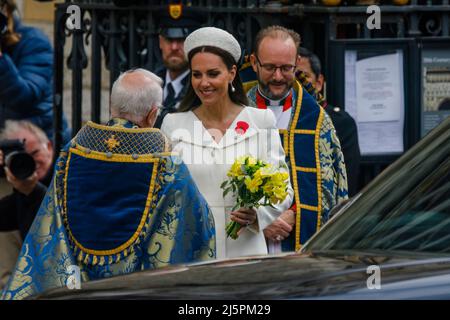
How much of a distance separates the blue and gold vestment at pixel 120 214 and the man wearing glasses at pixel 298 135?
1046mm

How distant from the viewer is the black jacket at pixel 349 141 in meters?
8.05

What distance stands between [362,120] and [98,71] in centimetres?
175

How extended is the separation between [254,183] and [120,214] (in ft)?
2.08

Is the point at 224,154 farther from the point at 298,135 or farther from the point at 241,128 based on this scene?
the point at 298,135

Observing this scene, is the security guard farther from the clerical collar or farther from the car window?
the car window

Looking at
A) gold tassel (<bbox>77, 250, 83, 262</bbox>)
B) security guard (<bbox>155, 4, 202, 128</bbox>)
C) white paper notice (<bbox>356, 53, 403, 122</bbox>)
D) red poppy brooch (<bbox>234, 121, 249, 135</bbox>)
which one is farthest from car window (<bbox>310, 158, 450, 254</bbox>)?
white paper notice (<bbox>356, 53, 403, 122</bbox>)

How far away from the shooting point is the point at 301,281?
134 inches

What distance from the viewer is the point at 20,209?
29.8 feet

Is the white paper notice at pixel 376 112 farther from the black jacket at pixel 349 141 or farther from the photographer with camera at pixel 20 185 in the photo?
the photographer with camera at pixel 20 185

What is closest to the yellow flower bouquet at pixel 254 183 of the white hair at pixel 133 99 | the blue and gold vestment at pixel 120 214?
the blue and gold vestment at pixel 120 214

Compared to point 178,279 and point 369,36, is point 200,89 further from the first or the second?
point 178,279

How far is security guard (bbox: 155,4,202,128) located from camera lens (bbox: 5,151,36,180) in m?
1.10
